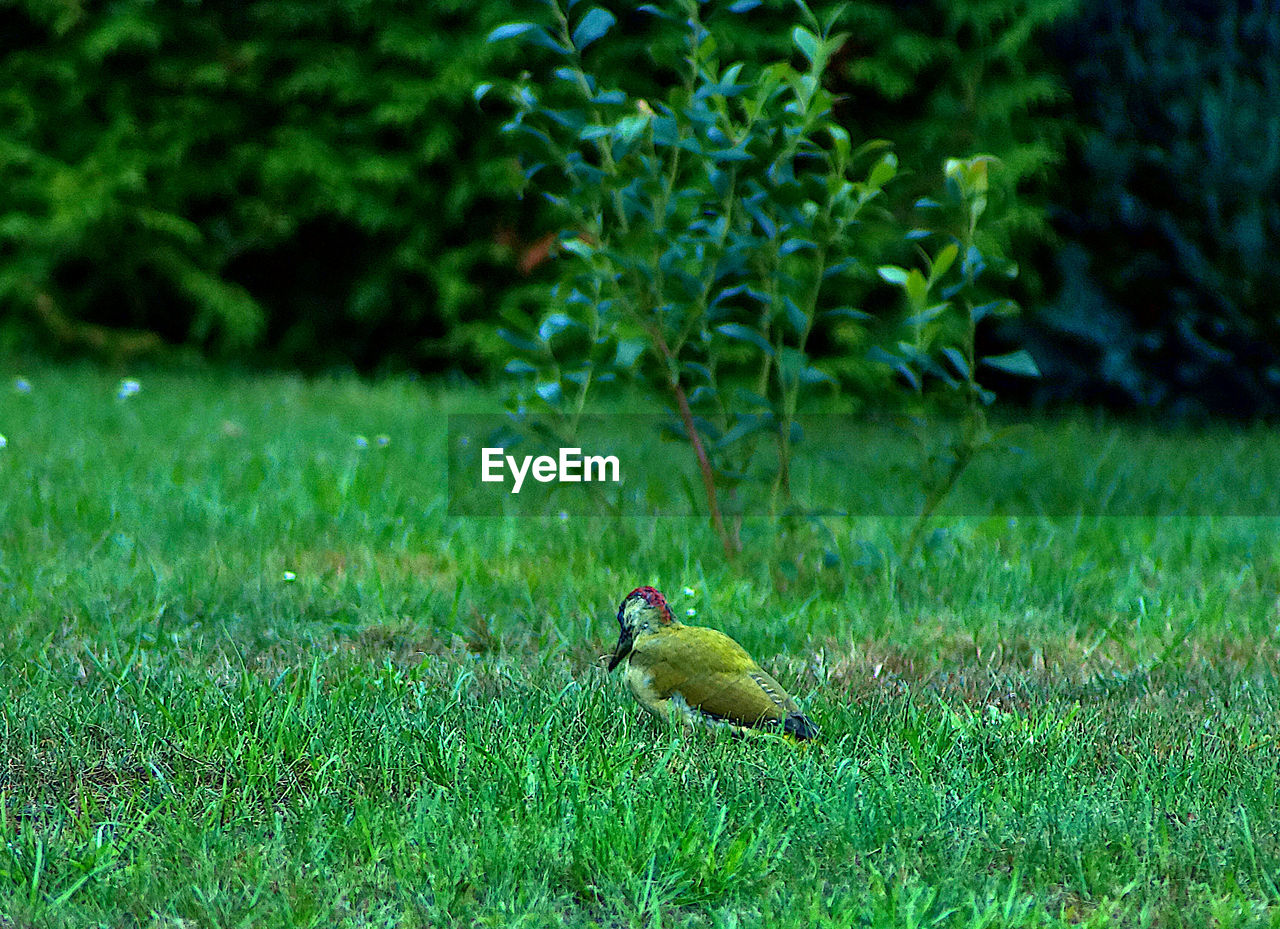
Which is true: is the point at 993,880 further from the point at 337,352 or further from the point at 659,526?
the point at 337,352

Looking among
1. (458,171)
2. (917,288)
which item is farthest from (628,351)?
(458,171)

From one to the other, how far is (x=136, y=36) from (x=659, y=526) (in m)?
4.71

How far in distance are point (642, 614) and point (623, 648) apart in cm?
9

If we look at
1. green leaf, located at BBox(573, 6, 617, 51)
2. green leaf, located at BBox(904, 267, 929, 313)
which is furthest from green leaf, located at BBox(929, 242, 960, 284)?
green leaf, located at BBox(573, 6, 617, 51)

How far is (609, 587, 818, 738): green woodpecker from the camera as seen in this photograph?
2104mm

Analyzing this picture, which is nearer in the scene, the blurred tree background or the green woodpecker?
the green woodpecker

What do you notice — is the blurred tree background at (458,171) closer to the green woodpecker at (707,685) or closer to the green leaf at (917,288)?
the green leaf at (917,288)

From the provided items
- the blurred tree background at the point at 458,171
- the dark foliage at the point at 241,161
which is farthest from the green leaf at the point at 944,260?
the dark foliage at the point at 241,161

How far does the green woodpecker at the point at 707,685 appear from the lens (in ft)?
6.90

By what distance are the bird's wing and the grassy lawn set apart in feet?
0.22

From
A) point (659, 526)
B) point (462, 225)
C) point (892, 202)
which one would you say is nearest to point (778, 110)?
point (659, 526)

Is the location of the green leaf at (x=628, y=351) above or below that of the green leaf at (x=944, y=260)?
below

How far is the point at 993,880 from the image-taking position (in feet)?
5.47

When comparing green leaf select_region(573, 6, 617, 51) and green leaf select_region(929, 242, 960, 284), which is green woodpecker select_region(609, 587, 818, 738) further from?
green leaf select_region(573, 6, 617, 51)
